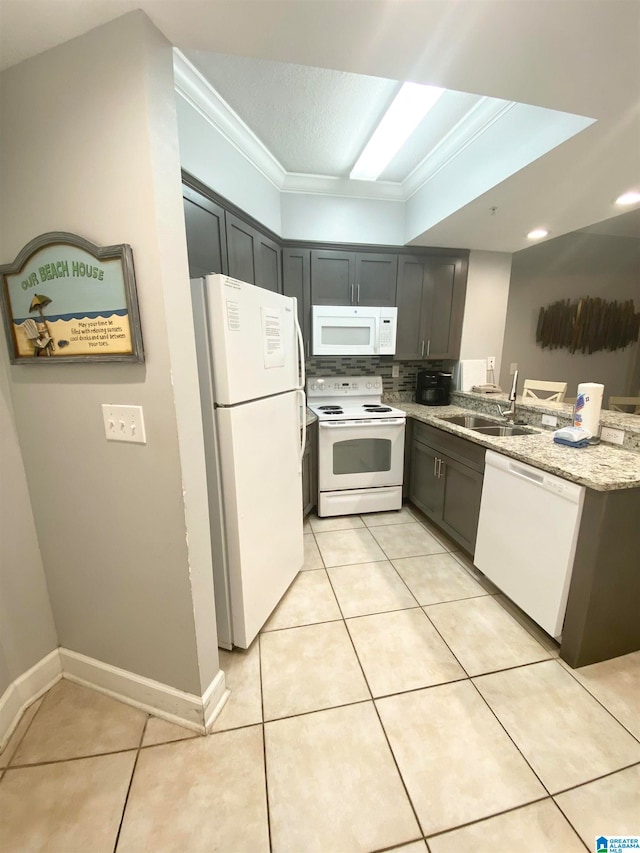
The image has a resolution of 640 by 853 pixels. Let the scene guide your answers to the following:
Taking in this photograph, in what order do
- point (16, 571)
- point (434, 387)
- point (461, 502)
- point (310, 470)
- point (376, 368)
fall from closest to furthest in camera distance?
point (16, 571) < point (461, 502) < point (310, 470) < point (434, 387) < point (376, 368)

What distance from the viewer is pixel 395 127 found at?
1.89m

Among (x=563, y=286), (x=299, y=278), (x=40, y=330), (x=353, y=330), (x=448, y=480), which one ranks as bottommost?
(x=448, y=480)

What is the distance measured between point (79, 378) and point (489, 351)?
3335mm

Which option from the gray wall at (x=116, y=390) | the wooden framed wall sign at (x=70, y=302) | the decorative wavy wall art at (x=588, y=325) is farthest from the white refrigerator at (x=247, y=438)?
the decorative wavy wall art at (x=588, y=325)

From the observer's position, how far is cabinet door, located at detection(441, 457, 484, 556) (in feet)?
6.80

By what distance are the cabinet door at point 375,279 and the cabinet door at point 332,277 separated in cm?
6

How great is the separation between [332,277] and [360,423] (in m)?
1.27

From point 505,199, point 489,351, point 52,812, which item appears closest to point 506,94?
point 505,199

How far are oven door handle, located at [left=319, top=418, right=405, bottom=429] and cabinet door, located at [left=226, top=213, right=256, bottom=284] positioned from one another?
1160mm

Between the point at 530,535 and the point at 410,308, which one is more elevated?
the point at 410,308

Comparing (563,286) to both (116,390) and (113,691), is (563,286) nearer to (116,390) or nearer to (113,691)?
(116,390)

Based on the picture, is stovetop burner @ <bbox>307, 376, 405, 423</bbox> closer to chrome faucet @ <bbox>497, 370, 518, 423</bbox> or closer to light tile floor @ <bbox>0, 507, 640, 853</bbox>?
chrome faucet @ <bbox>497, 370, 518, 423</bbox>

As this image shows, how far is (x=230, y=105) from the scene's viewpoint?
177cm

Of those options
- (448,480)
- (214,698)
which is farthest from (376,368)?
(214,698)
